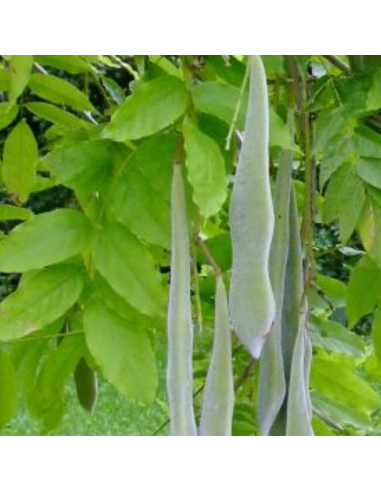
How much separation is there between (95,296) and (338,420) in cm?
64

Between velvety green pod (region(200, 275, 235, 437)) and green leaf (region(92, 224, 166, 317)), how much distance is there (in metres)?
0.25

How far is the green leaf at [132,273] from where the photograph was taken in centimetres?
116

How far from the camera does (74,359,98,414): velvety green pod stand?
161cm

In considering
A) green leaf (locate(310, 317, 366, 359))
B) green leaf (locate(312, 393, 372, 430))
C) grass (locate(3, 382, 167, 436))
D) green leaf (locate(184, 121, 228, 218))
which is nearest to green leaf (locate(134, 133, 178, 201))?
green leaf (locate(184, 121, 228, 218))

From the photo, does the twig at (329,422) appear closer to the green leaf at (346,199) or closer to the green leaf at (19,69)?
the green leaf at (346,199)

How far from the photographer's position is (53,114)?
1.55 meters

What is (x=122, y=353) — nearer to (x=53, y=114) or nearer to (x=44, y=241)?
(x=44, y=241)

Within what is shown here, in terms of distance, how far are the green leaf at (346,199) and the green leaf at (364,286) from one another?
17 centimetres

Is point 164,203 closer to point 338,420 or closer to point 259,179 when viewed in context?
point 259,179

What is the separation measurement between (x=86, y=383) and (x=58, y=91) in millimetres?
487

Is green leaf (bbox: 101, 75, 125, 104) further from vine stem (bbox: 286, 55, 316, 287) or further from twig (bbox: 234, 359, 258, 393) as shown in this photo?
twig (bbox: 234, 359, 258, 393)

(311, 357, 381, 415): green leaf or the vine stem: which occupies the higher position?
the vine stem

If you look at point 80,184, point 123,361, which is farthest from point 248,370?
point 80,184
